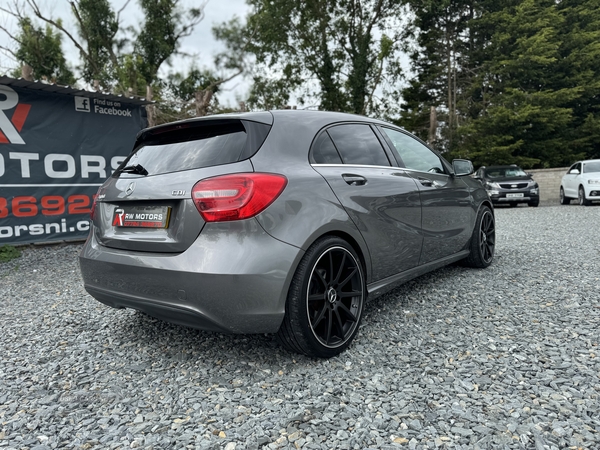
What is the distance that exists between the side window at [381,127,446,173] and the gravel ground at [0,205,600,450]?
46.8 inches

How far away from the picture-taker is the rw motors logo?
6.53 metres

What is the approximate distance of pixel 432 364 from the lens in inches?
101

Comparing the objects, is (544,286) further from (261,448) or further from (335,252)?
(261,448)

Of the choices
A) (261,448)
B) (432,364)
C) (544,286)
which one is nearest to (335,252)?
(432,364)

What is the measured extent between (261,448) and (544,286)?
11.2ft

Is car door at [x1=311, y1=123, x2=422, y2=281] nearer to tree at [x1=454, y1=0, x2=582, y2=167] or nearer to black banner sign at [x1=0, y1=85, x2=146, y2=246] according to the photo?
black banner sign at [x1=0, y1=85, x2=146, y2=246]

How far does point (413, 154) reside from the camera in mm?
3910

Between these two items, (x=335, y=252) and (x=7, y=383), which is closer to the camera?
(x=7, y=383)

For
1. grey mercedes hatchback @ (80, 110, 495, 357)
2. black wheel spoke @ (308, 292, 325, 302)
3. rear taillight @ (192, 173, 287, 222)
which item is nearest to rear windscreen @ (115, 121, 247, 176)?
grey mercedes hatchback @ (80, 110, 495, 357)

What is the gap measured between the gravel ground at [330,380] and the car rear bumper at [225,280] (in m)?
0.40

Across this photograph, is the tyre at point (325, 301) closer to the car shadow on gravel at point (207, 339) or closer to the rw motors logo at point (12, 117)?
the car shadow on gravel at point (207, 339)

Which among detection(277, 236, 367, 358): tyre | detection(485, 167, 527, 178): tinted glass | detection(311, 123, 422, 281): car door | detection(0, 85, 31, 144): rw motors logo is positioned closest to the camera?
detection(277, 236, 367, 358): tyre

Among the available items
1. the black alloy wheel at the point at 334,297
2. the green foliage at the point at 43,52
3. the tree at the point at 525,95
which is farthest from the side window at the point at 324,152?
the green foliage at the point at 43,52

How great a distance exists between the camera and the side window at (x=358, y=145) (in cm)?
305
